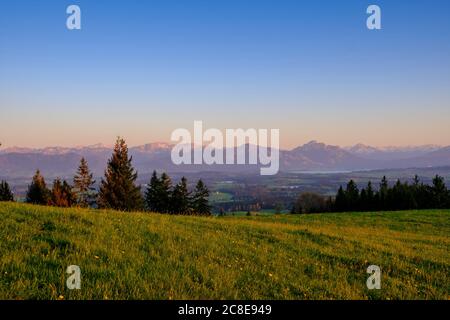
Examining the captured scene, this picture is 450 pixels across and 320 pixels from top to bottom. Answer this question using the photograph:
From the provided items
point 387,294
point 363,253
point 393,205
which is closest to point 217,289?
point 387,294

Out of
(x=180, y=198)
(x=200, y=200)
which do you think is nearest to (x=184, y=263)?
(x=180, y=198)

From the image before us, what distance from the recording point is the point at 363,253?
14.8 m

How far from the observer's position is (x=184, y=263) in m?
10.0

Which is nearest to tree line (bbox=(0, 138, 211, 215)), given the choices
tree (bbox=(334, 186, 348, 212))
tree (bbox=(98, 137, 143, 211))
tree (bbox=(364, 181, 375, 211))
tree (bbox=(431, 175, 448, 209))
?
tree (bbox=(98, 137, 143, 211))

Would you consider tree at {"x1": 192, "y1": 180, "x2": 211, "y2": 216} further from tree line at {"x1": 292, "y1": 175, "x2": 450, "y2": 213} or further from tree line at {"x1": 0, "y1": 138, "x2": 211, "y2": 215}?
tree line at {"x1": 292, "y1": 175, "x2": 450, "y2": 213}

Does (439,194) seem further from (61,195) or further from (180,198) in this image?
(61,195)

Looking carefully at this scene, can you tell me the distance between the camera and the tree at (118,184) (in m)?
62.6

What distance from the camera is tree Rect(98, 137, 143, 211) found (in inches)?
2466

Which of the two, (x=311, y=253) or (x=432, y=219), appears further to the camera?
(x=432, y=219)

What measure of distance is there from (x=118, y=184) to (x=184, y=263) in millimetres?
55570

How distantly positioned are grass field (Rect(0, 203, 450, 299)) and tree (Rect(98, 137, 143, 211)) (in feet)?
157
